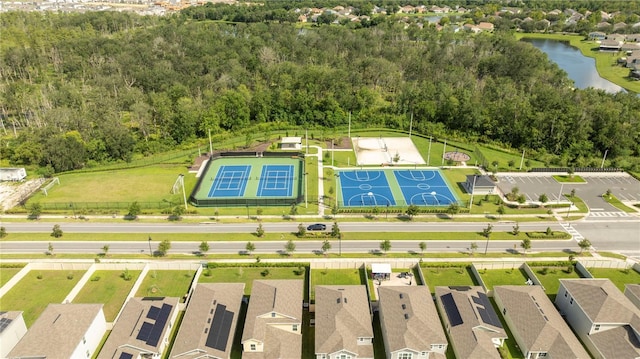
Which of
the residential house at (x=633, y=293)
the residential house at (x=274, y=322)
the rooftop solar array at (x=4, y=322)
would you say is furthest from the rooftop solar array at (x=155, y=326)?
the residential house at (x=633, y=293)

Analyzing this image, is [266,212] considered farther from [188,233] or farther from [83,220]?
[83,220]

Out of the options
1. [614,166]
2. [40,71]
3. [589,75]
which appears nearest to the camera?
[614,166]

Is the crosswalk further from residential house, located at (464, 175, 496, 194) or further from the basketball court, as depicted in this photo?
the basketball court

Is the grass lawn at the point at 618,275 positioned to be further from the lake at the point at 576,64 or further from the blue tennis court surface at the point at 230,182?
the lake at the point at 576,64

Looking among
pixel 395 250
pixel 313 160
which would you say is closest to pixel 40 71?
pixel 313 160

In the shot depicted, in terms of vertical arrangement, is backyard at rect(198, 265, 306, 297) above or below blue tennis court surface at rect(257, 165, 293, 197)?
below

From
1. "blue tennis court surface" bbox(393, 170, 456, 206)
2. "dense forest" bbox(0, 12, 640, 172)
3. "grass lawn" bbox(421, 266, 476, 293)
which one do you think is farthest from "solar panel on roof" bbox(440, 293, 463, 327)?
"dense forest" bbox(0, 12, 640, 172)
